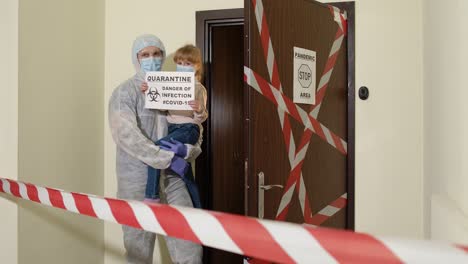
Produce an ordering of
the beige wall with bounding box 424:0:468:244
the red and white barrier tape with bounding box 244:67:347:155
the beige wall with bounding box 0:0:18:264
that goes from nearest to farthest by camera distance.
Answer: the beige wall with bounding box 424:0:468:244, the red and white barrier tape with bounding box 244:67:347:155, the beige wall with bounding box 0:0:18:264

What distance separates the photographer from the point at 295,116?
2.31 m

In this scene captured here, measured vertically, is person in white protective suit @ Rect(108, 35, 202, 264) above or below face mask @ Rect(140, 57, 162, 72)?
below

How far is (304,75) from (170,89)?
2.43ft

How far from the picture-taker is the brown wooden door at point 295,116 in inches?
78.9

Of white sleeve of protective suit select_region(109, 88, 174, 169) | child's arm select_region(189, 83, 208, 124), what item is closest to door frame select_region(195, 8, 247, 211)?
child's arm select_region(189, 83, 208, 124)

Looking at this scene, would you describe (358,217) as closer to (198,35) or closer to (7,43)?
(198,35)

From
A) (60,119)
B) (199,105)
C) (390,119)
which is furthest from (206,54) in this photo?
(390,119)

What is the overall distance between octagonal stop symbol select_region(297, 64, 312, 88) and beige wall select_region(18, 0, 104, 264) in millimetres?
1455

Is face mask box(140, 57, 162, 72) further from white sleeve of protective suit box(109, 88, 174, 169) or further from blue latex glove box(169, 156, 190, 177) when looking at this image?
blue latex glove box(169, 156, 190, 177)

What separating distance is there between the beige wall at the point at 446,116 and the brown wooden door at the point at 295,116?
0.52m

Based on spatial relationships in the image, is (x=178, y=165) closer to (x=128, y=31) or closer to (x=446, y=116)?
(x=128, y=31)

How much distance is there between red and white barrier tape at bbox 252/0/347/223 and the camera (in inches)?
81.0

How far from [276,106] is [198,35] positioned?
1.11m

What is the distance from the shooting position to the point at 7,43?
2.25 meters
